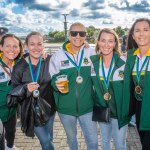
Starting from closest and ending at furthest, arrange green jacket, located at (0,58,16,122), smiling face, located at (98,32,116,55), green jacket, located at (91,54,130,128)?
1. green jacket, located at (91,54,130,128)
2. smiling face, located at (98,32,116,55)
3. green jacket, located at (0,58,16,122)

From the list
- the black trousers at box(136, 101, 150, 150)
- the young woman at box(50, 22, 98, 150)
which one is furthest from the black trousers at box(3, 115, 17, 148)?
the black trousers at box(136, 101, 150, 150)

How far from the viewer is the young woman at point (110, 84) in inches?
151

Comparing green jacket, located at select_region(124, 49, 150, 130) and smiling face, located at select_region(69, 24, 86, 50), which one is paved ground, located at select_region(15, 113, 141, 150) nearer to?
green jacket, located at select_region(124, 49, 150, 130)

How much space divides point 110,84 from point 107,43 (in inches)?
24.4

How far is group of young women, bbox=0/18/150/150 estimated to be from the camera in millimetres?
3719

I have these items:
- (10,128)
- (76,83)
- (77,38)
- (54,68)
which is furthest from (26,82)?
(10,128)

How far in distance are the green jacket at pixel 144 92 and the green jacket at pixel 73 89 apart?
62 centimetres

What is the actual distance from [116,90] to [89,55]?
745 mm

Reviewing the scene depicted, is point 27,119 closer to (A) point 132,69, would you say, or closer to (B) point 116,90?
(B) point 116,90

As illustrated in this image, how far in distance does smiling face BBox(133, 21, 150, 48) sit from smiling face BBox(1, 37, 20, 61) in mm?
1985

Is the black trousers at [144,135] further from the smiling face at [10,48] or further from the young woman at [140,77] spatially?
the smiling face at [10,48]

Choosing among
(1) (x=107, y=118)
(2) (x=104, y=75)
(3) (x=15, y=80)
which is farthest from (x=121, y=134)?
(3) (x=15, y=80)

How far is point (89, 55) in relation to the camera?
418cm

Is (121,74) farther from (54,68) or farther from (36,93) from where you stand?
(36,93)
